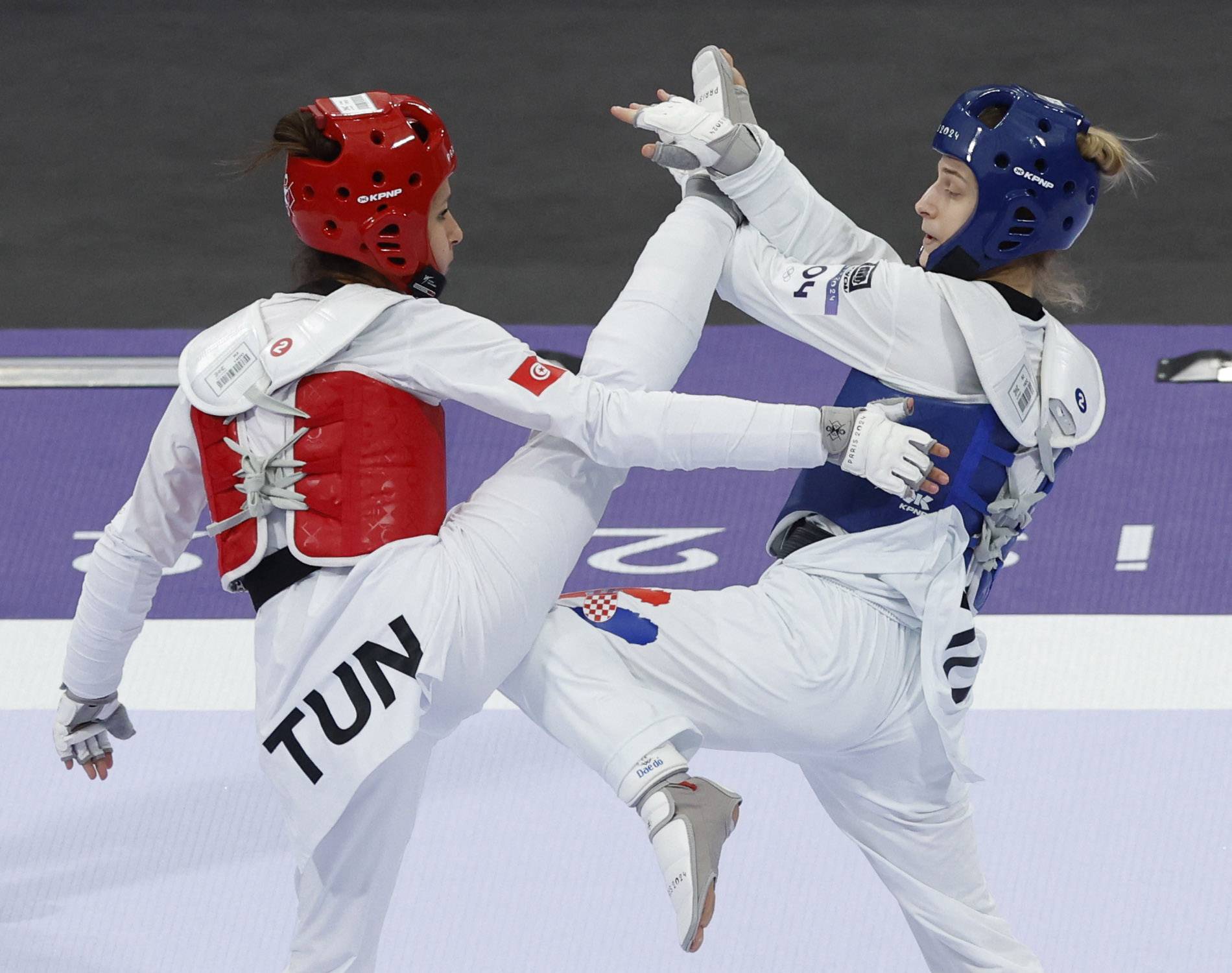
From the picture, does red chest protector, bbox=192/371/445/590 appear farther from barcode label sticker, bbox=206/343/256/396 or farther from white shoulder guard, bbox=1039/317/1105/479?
white shoulder guard, bbox=1039/317/1105/479

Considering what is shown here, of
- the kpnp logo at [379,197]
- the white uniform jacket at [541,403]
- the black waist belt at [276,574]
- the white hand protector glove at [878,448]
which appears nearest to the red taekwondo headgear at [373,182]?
the kpnp logo at [379,197]

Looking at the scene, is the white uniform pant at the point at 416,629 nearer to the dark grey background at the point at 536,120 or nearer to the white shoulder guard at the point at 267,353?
the white shoulder guard at the point at 267,353

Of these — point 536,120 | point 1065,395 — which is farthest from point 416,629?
point 536,120

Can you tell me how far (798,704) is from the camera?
2.90 meters

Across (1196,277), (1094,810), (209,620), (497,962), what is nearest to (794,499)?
(497,962)

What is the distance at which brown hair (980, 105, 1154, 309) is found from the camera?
9.93 feet

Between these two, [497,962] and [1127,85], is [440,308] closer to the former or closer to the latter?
[497,962]

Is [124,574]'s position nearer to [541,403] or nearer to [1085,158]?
[541,403]

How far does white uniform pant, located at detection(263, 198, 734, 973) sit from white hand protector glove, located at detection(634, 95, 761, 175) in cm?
26

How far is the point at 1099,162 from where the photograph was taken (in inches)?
120

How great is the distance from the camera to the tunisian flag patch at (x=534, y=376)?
2.85m

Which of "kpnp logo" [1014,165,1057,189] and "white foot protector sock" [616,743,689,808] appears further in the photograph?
"kpnp logo" [1014,165,1057,189]

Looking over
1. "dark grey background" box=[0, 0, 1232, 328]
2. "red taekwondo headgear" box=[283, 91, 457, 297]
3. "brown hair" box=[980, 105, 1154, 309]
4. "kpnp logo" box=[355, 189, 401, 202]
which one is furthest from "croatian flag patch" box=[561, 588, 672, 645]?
"dark grey background" box=[0, 0, 1232, 328]

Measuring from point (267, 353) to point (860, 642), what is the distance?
112 cm
